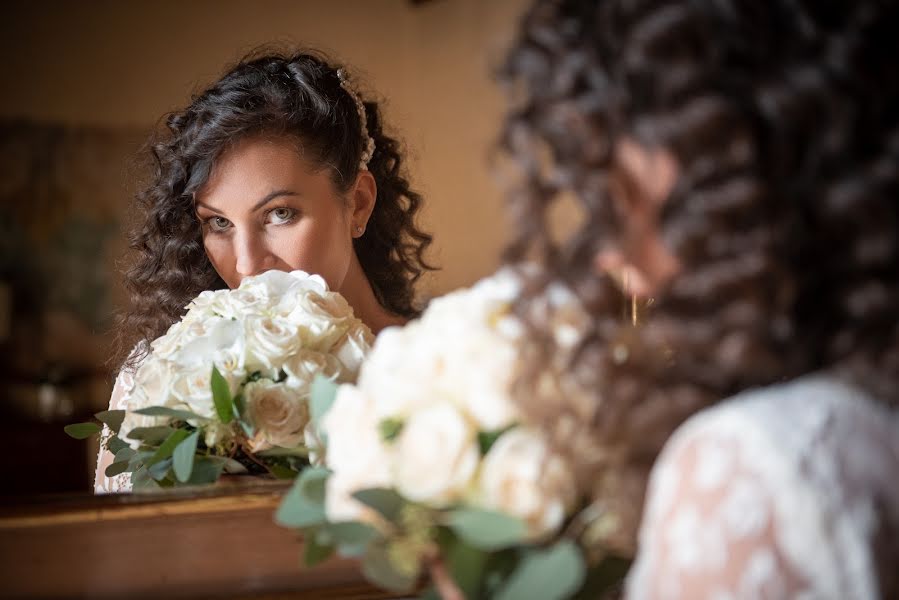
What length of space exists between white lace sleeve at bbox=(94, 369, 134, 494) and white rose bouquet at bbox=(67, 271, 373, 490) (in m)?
0.12

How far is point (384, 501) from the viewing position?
69 cm

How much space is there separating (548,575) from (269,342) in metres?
0.51

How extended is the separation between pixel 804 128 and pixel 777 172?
0.03 meters

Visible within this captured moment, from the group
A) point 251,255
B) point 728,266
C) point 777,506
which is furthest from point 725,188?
point 251,255

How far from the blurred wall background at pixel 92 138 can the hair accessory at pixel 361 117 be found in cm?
279

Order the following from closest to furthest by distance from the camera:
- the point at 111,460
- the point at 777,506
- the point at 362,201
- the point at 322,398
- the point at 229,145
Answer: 1. the point at 777,506
2. the point at 322,398
3. the point at 111,460
4. the point at 229,145
5. the point at 362,201

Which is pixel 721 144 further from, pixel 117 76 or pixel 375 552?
pixel 117 76

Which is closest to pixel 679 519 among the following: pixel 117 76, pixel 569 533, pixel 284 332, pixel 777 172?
pixel 569 533

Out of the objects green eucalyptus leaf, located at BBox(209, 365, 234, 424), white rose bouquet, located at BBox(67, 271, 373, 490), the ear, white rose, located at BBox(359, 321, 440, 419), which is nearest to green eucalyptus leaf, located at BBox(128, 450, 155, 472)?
white rose bouquet, located at BBox(67, 271, 373, 490)

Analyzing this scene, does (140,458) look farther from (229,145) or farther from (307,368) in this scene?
(229,145)

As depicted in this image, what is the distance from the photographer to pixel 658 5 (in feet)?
2.16

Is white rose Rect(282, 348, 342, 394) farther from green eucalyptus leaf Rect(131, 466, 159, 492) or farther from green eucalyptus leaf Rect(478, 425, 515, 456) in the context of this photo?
green eucalyptus leaf Rect(478, 425, 515, 456)

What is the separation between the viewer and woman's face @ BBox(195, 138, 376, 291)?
1646mm

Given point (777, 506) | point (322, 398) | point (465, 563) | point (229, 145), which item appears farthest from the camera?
point (229, 145)
